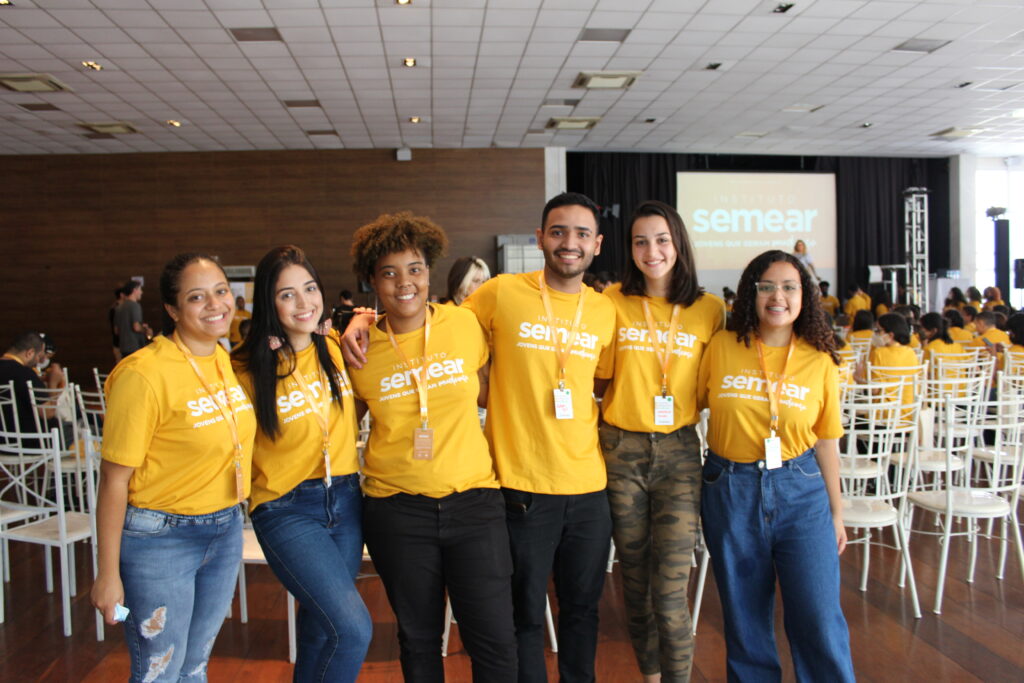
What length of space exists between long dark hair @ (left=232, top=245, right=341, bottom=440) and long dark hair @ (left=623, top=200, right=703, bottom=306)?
1.07 metres

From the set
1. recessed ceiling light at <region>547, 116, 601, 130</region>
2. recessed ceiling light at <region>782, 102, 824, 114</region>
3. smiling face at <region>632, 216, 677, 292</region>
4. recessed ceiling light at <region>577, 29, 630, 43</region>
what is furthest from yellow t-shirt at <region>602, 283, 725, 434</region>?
recessed ceiling light at <region>782, 102, 824, 114</region>

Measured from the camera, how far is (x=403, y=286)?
204cm

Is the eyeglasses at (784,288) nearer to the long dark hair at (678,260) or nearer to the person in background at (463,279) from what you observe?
the long dark hair at (678,260)

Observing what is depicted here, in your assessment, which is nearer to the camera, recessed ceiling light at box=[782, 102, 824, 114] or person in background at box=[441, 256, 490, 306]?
person in background at box=[441, 256, 490, 306]

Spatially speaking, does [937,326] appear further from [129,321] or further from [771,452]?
[129,321]

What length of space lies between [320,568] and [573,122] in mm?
10195

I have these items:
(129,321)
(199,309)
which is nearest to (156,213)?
(129,321)

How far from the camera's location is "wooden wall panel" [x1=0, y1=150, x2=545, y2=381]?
1238 cm

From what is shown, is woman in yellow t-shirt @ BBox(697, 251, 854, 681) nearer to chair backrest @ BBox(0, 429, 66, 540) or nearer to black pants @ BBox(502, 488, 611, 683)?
black pants @ BBox(502, 488, 611, 683)

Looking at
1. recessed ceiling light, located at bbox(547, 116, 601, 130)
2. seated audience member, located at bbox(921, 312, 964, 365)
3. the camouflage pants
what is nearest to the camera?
the camouflage pants

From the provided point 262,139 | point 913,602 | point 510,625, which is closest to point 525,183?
point 262,139

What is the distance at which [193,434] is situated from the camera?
1.85 meters

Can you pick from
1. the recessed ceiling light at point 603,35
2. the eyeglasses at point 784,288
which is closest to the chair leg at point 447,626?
the eyeglasses at point 784,288

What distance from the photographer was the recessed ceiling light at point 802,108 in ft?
34.3
